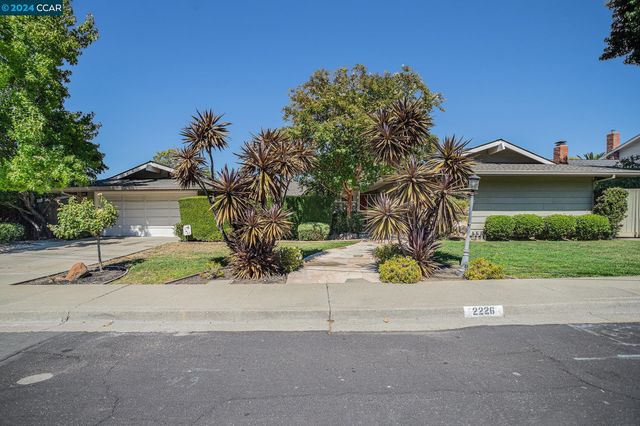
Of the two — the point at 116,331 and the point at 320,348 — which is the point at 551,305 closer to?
the point at 320,348

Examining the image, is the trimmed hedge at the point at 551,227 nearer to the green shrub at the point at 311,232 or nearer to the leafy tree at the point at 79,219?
the green shrub at the point at 311,232

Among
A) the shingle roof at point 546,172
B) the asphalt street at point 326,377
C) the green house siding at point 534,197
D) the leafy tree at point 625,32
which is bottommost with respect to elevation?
the asphalt street at point 326,377

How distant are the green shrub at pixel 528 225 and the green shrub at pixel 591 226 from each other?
1.45 metres

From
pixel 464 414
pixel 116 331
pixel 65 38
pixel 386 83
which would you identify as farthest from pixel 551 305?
pixel 65 38

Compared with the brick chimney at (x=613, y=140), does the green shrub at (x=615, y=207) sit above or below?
below

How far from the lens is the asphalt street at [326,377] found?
10.2 ft

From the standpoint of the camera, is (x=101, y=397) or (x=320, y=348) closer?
(x=101, y=397)

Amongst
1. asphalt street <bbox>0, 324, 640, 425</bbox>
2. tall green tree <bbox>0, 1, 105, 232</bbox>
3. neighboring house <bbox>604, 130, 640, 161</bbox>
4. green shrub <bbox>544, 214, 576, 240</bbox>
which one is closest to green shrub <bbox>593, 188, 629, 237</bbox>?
A: green shrub <bbox>544, 214, 576, 240</bbox>

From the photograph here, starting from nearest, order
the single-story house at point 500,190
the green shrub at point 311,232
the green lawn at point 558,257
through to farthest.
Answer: the green lawn at point 558,257 → the single-story house at point 500,190 → the green shrub at point 311,232

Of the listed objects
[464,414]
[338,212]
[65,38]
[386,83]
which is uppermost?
[65,38]

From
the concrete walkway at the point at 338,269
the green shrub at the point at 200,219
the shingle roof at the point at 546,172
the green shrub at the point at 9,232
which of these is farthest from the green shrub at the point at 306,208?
the green shrub at the point at 9,232

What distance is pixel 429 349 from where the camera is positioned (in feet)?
14.9

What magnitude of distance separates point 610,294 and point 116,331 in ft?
26.6

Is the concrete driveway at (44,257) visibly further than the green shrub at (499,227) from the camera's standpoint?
No
